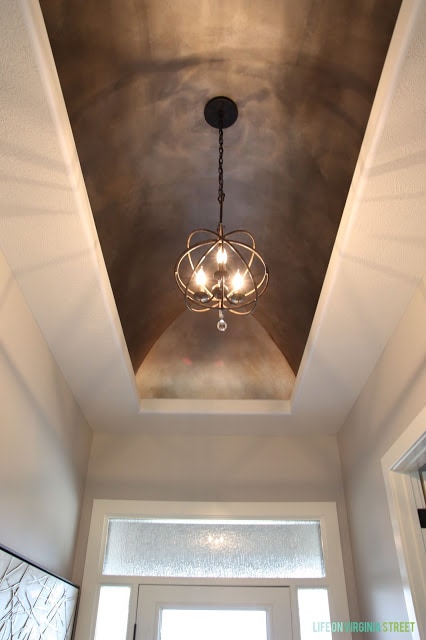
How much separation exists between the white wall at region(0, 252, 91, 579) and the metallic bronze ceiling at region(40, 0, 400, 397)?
2.04 ft

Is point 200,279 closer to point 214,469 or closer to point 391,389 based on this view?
point 391,389

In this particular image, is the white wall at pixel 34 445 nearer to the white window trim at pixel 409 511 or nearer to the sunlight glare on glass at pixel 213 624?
the sunlight glare on glass at pixel 213 624

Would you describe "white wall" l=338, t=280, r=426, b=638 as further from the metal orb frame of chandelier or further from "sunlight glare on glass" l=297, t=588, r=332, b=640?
the metal orb frame of chandelier

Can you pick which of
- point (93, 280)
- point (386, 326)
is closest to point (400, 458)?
point (386, 326)

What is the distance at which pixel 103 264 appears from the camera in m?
2.22

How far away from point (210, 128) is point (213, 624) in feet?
9.46

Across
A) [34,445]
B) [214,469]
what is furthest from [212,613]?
[34,445]

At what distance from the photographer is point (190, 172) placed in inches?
104

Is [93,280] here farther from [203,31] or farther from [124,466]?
[124,466]

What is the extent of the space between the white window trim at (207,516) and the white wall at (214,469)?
6 centimetres

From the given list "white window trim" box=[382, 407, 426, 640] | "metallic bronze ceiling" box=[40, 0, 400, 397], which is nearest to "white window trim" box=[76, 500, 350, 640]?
"white window trim" box=[382, 407, 426, 640]

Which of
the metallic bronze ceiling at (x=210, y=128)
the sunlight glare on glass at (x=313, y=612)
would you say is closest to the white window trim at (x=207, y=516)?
the sunlight glare on glass at (x=313, y=612)

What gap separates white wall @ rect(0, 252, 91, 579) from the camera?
6.87 feet

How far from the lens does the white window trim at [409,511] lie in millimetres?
2100
